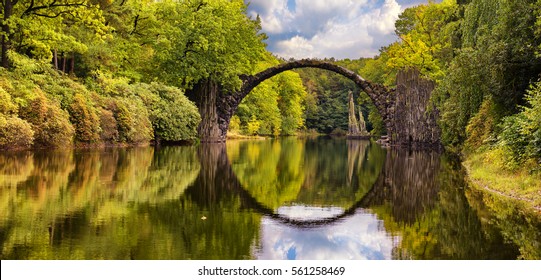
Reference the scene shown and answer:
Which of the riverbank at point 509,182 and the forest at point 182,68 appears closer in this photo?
the riverbank at point 509,182

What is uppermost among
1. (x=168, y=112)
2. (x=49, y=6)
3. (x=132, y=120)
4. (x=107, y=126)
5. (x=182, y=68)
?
(x=49, y=6)

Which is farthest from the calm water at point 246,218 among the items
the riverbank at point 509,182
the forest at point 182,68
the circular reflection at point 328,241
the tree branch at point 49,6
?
the tree branch at point 49,6

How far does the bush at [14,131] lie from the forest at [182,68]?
0.14ft

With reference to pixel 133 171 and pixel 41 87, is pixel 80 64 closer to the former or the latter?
pixel 41 87

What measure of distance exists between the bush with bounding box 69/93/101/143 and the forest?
0.15ft

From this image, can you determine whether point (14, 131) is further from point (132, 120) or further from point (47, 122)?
point (132, 120)

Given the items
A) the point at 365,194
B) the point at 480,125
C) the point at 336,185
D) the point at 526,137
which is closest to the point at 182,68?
the point at 480,125

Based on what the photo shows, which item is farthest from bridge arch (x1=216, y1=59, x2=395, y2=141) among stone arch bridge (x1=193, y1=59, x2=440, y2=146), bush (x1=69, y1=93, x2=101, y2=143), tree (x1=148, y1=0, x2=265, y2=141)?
bush (x1=69, y1=93, x2=101, y2=143)

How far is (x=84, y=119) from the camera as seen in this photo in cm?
2325

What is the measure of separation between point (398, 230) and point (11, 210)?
5148 millimetres

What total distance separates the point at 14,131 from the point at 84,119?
522cm

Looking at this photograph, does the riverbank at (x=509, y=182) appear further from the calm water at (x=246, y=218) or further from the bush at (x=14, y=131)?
the bush at (x=14, y=131)

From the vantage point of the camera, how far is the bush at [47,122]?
20234 millimetres

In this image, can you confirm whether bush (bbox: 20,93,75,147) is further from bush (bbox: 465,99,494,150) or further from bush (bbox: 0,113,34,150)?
bush (bbox: 465,99,494,150)
